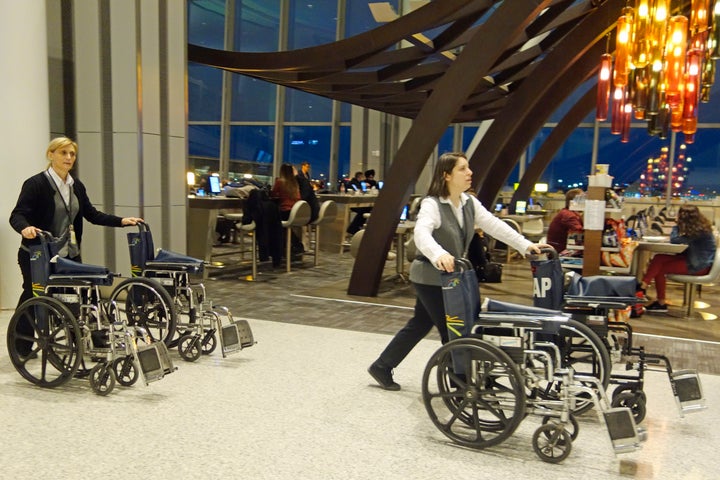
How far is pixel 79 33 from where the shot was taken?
6.14 m

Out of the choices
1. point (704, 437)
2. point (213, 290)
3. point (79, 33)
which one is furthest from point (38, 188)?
point (704, 437)

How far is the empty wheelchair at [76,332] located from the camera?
3.61 meters

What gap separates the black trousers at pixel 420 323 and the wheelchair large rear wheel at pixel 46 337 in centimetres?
181

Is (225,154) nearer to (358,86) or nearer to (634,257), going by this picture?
(358,86)

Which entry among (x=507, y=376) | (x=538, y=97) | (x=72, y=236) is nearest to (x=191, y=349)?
(x=72, y=236)

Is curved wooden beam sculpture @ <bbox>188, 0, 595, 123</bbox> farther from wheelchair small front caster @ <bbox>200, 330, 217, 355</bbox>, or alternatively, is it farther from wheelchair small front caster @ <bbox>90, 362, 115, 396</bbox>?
wheelchair small front caster @ <bbox>90, 362, 115, 396</bbox>

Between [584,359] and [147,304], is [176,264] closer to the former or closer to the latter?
[147,304]

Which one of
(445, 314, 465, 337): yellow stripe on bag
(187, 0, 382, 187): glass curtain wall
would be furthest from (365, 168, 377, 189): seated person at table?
(445, 314, 465, 337): yellow stripe on bag

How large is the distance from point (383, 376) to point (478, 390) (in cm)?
99

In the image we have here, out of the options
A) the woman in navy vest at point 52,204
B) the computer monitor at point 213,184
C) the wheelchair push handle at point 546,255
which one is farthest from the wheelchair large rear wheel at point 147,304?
the computer monitor at point 213,184

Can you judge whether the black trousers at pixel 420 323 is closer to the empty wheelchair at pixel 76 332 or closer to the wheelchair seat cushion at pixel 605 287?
the wheelchair seat cushion at pixel 605 287

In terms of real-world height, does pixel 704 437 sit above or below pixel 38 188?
below

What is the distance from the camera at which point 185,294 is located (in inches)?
177

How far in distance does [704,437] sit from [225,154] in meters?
16.0
